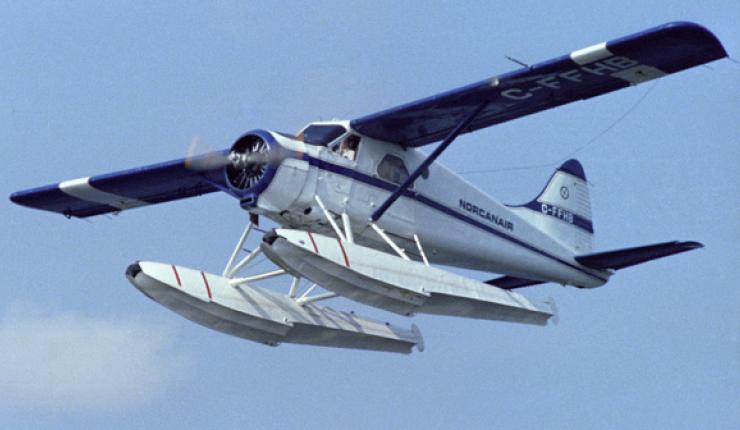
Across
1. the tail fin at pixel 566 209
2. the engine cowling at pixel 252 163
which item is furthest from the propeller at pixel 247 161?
the tail fin at pixel 566 209

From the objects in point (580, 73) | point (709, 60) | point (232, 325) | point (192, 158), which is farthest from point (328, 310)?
point (709, 60)

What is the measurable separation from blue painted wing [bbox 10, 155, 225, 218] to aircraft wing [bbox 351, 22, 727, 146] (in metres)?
2.97

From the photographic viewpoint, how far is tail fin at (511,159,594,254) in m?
25.6

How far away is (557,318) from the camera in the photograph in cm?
2317

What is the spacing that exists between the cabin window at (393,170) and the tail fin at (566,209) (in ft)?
9.17

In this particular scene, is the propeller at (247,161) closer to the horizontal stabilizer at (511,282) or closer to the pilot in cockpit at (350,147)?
the pilot in cockpit at (350,147)

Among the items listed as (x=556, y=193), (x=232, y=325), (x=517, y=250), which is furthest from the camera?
(x=556, y=193)

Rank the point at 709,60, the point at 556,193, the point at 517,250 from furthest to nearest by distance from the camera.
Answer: the point at 556,193
the point at 517,250
the point at 709,60

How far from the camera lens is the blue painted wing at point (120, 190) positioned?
24.5 metres

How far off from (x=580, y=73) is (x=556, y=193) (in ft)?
17.8

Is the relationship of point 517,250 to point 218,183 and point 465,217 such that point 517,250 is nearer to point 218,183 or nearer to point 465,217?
point 465,217

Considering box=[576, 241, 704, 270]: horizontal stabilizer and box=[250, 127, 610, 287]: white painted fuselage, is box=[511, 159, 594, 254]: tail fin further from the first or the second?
box=[576, 241, 704, 270]: horizontal stabilizer

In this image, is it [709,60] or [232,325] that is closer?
[709,60]

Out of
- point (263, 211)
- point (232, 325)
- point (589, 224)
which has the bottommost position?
point (232, 325)
